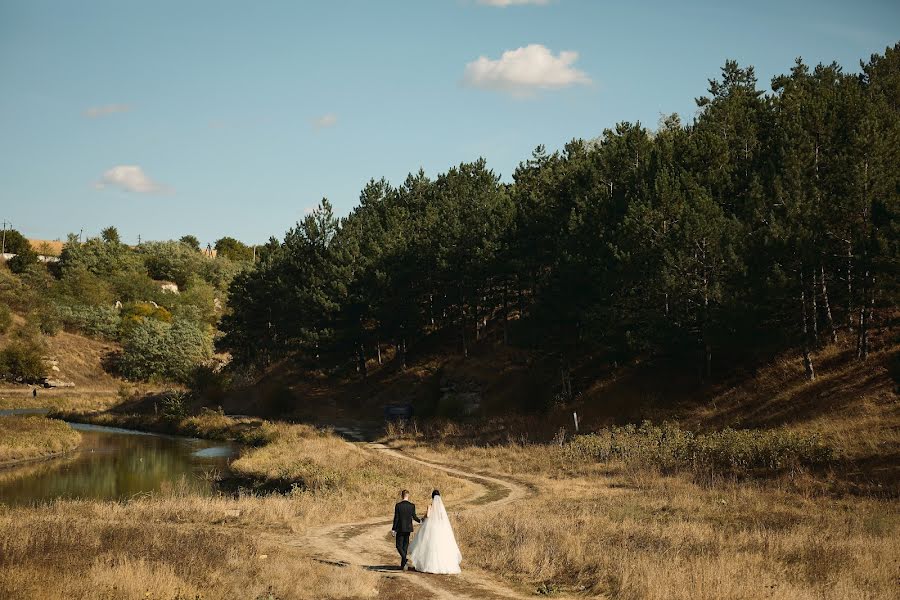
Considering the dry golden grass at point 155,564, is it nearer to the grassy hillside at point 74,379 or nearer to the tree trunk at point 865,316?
the tree trunk at point 865,316

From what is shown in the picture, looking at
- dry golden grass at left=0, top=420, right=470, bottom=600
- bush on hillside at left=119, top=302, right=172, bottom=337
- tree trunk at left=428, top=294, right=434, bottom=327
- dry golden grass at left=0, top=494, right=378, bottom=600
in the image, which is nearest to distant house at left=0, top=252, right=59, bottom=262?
bush on hillside at left=119, top=302, right=172, bottom=337

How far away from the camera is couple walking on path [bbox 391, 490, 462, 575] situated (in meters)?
18.5

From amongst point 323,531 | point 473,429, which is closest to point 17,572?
point 323,531

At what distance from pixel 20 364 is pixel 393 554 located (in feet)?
310

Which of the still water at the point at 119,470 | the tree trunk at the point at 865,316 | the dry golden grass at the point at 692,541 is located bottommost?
the still water at the point at 119,470

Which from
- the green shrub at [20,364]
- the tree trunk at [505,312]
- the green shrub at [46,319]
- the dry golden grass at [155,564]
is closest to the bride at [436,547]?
the dry golden grass at [155,564]

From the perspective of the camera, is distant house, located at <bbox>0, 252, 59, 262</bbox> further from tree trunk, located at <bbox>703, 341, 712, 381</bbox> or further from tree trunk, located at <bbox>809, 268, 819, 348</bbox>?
tree trunk, located at <bbox>809, 268, 819, 348</bbox>

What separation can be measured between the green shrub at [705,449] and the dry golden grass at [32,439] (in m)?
A: 34.8

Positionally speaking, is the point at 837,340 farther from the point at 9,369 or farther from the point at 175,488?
the point at 9,369

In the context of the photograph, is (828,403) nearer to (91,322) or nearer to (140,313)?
(91,322)

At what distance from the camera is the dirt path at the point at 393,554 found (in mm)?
17203

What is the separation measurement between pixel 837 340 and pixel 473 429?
22.7 m

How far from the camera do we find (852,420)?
1391 inches

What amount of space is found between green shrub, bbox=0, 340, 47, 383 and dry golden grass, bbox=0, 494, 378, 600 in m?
85.6
